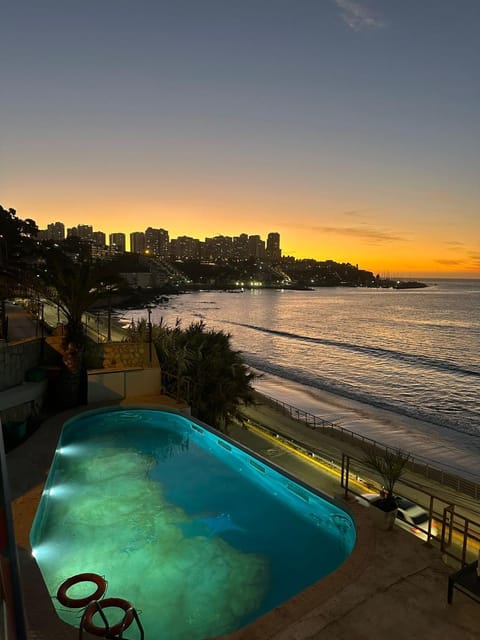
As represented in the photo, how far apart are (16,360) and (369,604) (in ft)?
31.3

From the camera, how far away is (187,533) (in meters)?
6.77

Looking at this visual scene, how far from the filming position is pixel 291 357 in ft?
155

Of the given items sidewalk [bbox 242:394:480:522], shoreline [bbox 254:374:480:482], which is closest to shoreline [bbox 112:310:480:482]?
shoreline [bbox 254:374:480:482]

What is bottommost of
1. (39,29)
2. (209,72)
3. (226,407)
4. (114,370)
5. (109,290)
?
(226,407)


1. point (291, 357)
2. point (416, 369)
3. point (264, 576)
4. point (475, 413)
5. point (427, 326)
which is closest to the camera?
point (264, 576)

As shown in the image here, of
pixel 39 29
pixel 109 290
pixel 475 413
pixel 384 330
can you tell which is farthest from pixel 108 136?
pixel 384 330

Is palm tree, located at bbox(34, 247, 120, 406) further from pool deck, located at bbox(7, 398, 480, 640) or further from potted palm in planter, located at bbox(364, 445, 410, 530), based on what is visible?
potted palm in planter, located at bbox(364, 445, 410, 530)

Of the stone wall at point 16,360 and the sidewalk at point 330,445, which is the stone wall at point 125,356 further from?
the sidewalk at point 330,445

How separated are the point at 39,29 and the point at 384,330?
210 ft

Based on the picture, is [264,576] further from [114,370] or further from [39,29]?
[39,29]

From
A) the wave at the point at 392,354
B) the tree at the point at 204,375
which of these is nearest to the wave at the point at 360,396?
the wave at the point at 392,354

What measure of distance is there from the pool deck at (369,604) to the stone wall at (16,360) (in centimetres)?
548

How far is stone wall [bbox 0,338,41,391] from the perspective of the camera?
1023 centimetres

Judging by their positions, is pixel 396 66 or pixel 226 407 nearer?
pixel 226 407
